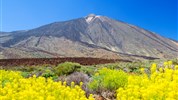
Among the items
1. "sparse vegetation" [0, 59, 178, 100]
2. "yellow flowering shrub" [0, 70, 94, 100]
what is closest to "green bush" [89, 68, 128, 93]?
"sparse vegetation" [0, 59, 178, 100]

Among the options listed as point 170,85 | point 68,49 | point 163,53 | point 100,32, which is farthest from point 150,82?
point 100,32

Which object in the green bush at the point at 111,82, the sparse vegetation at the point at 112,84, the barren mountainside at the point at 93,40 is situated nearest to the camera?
the sparse vegetation at the point at 112,84

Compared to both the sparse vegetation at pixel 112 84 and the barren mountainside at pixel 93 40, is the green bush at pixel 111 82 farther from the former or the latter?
the barren mountainside at pixel 93 40

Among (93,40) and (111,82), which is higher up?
(93,40)

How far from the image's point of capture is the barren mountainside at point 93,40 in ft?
261

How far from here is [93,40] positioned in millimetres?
100500

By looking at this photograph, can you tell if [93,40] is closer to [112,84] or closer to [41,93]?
[112,84]

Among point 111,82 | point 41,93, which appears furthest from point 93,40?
point 41,93

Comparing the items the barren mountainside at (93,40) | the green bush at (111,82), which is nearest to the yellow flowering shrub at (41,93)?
the green bush at (111,82)

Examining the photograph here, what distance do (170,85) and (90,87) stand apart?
16.1 ft

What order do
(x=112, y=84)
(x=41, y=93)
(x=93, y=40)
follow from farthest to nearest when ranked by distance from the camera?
(x=93, y=40)
(x=112, y=84)
(x=41, y=93)

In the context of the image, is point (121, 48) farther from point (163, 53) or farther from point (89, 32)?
point (89, 32)

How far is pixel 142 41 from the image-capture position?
98562mm

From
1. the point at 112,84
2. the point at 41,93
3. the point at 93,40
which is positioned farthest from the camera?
the point at 93,40
